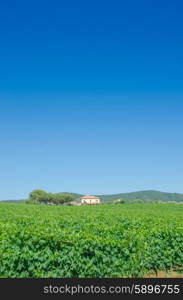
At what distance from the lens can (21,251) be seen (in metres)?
13.7

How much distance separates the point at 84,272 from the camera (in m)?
14.1

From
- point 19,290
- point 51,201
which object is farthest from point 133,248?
point 51,201

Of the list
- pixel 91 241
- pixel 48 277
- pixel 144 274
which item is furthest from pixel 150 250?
pixel 48 277

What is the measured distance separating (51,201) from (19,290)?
159 meters

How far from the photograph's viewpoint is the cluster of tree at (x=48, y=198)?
542 ft

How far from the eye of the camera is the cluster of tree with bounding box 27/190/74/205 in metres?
165

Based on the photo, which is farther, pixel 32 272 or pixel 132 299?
pixel 32 272

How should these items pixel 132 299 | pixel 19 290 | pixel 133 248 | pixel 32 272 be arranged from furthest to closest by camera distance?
pixel 133 248 < pixel 32 272 < pixel 19 290 < pixel 132 299

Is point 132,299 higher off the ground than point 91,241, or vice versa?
point 91,241

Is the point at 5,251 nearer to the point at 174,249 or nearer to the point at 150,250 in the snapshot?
the point at 150,250

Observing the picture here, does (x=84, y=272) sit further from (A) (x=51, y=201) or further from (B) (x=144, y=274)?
(A) (x=51, y=201)

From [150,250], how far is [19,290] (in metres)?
7.20

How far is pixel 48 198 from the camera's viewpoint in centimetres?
A: 16888

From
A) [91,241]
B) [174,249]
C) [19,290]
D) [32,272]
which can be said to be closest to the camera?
[19,290]
